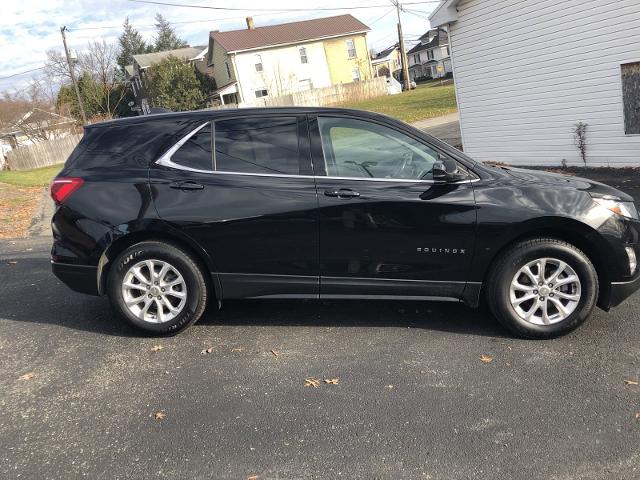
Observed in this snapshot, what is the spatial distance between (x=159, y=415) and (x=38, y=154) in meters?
36.8

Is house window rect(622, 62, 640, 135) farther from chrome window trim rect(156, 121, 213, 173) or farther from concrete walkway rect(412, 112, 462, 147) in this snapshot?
chrome window trim rect(156, 121, 213, 173)

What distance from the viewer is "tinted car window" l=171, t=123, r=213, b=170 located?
14.5 ft

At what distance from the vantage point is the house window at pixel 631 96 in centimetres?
1043

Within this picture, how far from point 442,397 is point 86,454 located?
2099mm

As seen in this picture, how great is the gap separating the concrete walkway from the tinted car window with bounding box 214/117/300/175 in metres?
13.6

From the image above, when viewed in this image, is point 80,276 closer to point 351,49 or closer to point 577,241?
point 577,241

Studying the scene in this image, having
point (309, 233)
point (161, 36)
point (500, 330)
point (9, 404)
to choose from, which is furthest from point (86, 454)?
point (161, 36)

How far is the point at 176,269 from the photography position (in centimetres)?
438

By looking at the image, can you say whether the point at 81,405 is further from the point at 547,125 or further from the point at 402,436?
the point at 547,125

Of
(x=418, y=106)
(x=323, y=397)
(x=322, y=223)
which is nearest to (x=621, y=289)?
(x=322, y=223)

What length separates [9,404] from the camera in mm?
3678

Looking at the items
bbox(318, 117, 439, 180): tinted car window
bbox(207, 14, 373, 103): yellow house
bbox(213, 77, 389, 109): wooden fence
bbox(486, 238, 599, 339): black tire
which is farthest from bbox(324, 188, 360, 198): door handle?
bbox(207, 14, 373, 103): yellow house

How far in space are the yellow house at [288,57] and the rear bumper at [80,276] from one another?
47371mm

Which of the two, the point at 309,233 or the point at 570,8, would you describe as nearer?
the point at 309,233
